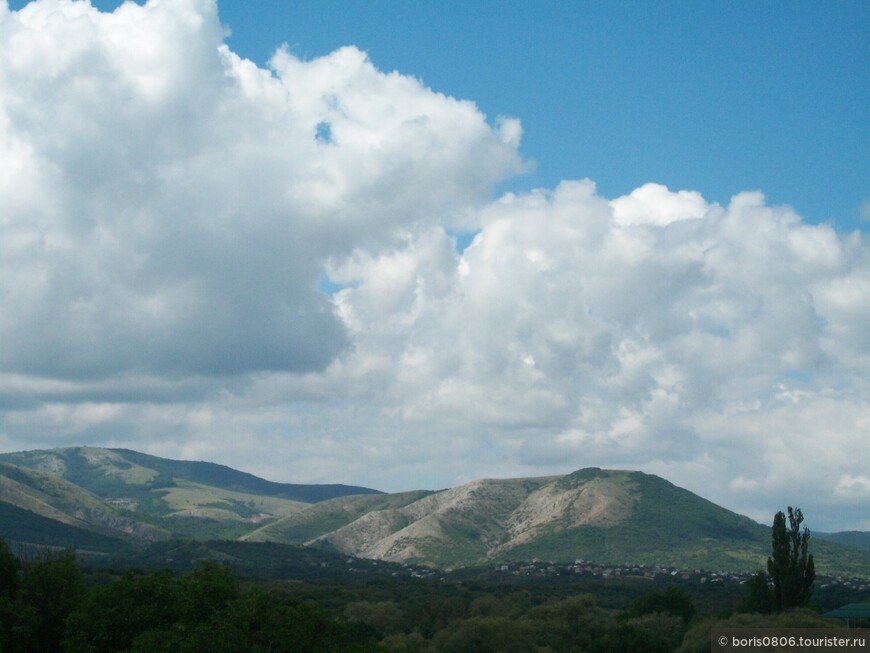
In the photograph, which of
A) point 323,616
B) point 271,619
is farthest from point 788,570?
point 271,619

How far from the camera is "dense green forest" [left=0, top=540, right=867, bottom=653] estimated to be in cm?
5625

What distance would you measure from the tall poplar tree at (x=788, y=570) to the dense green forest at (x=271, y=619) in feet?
8.19

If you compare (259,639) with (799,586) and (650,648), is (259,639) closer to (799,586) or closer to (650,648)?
(650,648)

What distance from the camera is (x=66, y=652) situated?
54.9 metres

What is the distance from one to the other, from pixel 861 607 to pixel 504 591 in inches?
2858

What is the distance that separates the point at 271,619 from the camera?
2279 inches

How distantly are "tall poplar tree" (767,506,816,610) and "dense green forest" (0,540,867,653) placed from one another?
250 centimetres

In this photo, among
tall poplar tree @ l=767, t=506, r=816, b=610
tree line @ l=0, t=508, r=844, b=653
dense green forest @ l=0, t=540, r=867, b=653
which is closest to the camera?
dense green forest @ l=0, t=540, r=867, b=653

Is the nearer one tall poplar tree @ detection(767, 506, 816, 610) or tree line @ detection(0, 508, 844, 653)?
tree line @ detection(0, 508, 844, 653)

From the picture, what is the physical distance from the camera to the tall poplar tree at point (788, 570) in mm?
101875

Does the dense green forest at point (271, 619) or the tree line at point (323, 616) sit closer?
the dense green forest at point (271, 619)

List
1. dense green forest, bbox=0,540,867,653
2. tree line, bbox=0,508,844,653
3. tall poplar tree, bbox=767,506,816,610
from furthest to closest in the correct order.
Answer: tall poplar tree, bbox=767,506,816,610, tree line, bbox=0,508,844,653, dense green forest, bbox=0,540,867,653

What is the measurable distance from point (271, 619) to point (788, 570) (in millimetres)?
65109

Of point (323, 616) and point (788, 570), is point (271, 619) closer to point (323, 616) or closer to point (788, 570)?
point (323, 616)
